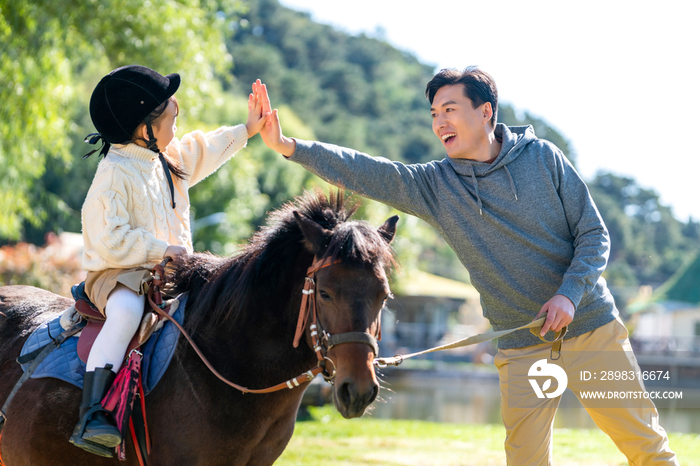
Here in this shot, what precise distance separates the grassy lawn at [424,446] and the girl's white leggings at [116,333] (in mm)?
3828

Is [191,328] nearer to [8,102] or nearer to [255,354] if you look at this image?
[255,354]

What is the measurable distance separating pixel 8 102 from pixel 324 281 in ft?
28.7

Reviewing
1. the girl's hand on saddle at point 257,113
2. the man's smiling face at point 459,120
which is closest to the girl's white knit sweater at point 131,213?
the girl's hand on saddle at point 257,113

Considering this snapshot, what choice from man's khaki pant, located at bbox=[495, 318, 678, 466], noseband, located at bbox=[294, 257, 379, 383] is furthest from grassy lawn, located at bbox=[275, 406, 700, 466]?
noseband, located at bbox=[294, 257, 379, 383]

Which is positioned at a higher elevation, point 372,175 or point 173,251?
point 372,175

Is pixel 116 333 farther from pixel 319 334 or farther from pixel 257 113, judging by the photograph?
pixel 257 113

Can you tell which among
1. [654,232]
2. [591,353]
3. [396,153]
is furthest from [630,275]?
[591,353]

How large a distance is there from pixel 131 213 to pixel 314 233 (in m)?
0.93

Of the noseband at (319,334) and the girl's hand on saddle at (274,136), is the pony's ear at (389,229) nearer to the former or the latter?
the noseband at (319,334)

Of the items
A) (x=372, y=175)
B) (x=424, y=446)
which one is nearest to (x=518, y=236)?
(x=372, y=175)

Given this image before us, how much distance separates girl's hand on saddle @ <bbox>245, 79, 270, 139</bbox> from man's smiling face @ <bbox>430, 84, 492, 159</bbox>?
92 cm

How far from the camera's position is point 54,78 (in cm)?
960

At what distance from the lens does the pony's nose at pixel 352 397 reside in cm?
219

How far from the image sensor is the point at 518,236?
2.96m
